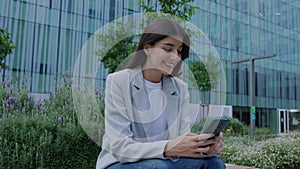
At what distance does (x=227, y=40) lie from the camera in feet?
59.4

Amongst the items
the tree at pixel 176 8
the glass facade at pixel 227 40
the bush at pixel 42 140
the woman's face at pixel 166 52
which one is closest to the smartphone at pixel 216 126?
the woman's face at pixel 166 52

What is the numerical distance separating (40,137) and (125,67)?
144 centimetres

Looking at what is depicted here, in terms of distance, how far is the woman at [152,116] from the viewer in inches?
37.9

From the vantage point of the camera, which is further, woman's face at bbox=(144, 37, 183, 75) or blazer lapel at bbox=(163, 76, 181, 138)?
blazer lapel at bbox=(163, 76, 181, 138)

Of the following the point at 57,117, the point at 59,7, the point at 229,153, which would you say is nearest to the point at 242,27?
the point at 59,7

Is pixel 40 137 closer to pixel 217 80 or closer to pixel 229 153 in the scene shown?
pixel 217 80

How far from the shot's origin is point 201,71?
35.0 inches

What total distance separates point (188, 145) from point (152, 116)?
0.17 m

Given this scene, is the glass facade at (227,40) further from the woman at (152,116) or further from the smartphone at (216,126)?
the smartphone at (216,126)

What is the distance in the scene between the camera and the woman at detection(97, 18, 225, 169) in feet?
3.15

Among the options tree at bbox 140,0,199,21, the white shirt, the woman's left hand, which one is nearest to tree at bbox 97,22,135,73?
the white shirt

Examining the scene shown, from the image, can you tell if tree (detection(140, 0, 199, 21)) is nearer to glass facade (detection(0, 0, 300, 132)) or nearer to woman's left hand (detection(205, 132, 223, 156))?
glass facade (detection(0, 0, 300, 132))

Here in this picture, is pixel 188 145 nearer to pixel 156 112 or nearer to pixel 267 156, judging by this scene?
pixel 156 112

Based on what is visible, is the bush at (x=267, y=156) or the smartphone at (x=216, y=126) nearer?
the smartphone at (x=216, y=126)
